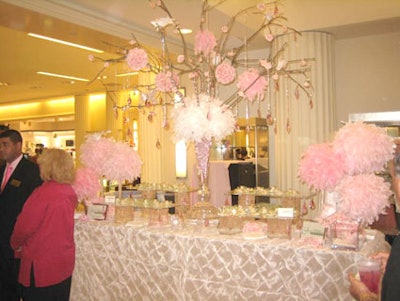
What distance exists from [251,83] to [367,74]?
3205 mm

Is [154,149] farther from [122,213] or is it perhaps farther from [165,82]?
[165,82]

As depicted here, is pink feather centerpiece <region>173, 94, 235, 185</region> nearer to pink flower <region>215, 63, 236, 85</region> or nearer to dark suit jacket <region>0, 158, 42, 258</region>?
pink flower <region>215, 63, 236, 85</region>

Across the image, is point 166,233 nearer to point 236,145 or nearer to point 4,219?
point 4,219

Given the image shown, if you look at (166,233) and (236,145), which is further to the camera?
(236,145)

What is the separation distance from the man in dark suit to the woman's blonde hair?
2.49 feet

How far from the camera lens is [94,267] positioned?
2.83 metres

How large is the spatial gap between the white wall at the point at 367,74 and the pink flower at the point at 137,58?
3430 mm

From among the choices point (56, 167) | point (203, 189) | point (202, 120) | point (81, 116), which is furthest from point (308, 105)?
point (81, 116)

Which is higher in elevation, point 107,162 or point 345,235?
point 107,162

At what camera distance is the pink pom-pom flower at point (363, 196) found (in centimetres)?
200

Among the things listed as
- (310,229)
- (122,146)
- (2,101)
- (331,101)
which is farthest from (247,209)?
(2,101)

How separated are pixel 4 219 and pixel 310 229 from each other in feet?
7.74

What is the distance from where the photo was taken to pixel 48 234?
2469mm

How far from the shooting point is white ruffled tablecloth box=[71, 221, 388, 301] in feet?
6.79
